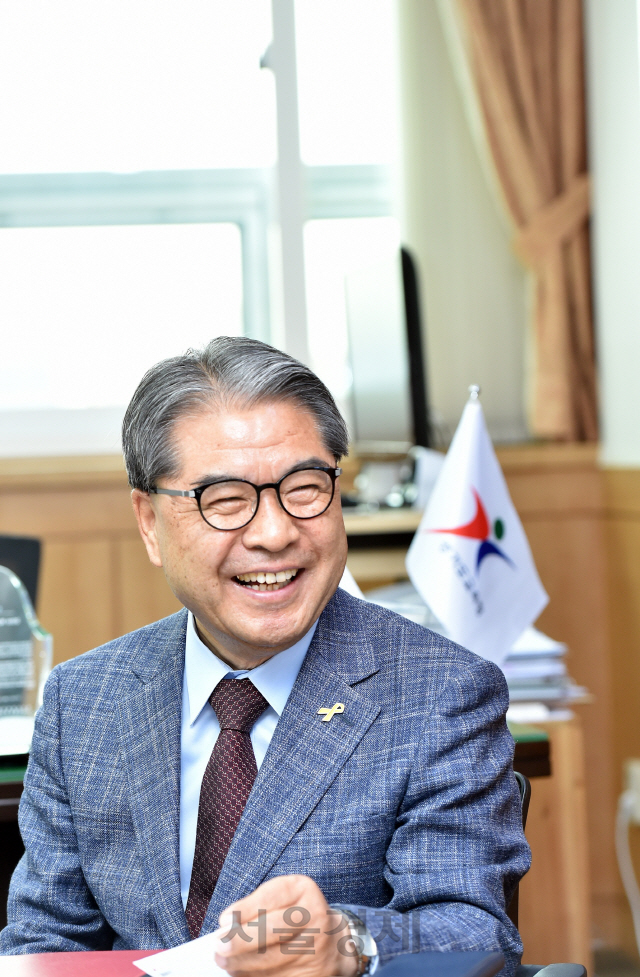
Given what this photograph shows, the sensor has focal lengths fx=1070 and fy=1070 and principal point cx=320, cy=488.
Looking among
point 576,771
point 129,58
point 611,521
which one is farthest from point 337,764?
point 129,58

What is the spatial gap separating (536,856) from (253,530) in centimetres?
139

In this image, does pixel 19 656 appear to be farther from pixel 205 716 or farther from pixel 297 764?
pixel 297 764

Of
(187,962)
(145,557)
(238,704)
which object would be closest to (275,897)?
(187,962)

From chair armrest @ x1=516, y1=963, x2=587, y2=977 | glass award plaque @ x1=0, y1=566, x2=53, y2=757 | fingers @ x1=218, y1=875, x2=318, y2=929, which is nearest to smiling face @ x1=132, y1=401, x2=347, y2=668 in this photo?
fingers @ x1=218, y1=875, x2=318, y2=929

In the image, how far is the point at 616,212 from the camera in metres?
3.42

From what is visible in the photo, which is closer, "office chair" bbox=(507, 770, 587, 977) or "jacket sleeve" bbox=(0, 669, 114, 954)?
"office chair" bbox=(507, 770, 587, 977)

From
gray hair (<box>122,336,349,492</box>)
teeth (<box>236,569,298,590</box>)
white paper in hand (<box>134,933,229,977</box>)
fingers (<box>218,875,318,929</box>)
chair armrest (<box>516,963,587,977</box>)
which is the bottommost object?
chair armrest (<box>516,963,587,977</box>)

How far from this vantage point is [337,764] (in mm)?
1229

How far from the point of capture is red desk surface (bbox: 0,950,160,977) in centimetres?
107

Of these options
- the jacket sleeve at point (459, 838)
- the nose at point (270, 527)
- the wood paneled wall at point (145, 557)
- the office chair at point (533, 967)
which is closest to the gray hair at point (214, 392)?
the nose at point (270, 527)

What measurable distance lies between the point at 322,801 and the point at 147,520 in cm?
42

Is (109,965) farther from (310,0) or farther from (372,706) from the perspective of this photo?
(310,0)

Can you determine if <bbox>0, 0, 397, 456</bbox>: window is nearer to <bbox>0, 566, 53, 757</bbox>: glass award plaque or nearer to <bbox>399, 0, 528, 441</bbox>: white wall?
<bbox>399, 0, 528, 441</bbox>: white wall

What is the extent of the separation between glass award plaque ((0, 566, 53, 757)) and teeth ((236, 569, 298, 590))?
88cm
